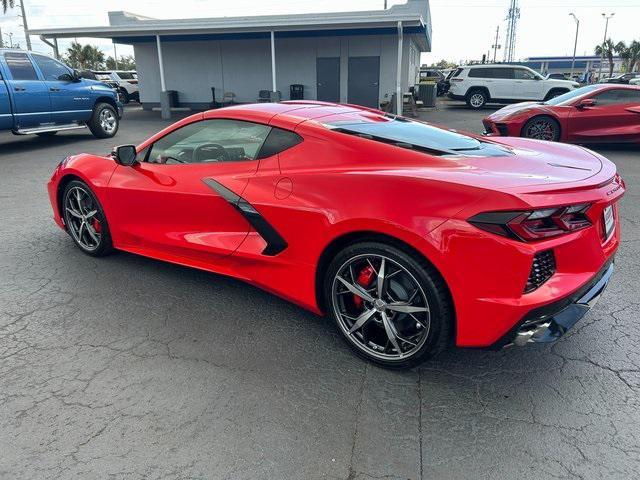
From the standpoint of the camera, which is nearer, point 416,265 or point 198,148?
point 416,265

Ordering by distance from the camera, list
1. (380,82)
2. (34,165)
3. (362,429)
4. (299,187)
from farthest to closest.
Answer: (380,82) < (34,165) < (299,187) < (362,429)

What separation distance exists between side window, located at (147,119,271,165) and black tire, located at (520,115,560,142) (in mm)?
8264

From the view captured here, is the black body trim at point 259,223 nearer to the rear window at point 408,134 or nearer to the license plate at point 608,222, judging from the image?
the rear window at point 408,134

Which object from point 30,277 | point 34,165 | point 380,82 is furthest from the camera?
point 380,82

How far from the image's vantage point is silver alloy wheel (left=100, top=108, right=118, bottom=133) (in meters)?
12.5

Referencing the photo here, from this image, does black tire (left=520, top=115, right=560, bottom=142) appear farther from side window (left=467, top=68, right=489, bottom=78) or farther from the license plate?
side window (left=467, top=68, right=489, bottom=78)

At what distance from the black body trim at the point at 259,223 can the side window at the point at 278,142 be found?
12.7 inches

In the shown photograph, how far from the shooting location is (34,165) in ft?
30.2

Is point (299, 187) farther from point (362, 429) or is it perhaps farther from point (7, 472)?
point (7, 472)

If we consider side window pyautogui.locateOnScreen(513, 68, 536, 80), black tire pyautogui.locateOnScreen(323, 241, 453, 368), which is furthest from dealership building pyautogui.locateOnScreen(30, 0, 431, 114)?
black tire pyautogui.locateOnScreen(323, 241, 453, 368)

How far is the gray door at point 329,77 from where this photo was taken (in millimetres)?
20172

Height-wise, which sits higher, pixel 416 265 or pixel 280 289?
pixel 416 265

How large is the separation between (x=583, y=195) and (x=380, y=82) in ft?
60.9

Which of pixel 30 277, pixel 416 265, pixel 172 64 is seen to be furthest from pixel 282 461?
pixel 172 64
